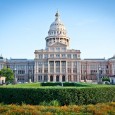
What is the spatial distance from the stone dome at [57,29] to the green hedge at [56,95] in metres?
74.4

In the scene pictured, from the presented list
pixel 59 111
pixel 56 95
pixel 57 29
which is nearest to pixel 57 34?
pixel 57 29

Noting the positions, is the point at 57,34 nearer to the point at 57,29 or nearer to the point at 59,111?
the point at 57,29

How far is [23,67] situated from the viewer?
8919 centimetres

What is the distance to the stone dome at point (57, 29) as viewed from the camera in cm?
9219

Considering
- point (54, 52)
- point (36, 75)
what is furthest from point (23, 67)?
point (54, 52)

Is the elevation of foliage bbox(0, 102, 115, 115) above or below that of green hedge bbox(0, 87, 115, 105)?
below

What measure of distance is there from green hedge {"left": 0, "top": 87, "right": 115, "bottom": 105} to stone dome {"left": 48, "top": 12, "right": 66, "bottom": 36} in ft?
244

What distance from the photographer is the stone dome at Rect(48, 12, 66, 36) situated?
302ft

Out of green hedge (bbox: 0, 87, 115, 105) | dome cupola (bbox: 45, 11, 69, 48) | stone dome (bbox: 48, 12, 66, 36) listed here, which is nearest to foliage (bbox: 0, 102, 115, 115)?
green hedge (bbox: 0, 87, 115, 105)

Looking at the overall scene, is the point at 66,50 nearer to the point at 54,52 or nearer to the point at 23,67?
the point at 54,52

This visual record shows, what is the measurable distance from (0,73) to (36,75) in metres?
21.7

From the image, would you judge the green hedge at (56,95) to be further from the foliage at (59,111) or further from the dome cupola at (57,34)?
the dome cupola at (57,34)

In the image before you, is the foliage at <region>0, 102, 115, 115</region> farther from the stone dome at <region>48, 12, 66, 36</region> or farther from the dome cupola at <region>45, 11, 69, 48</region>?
the stone dome at <region>48, 12, 66, 36</region>

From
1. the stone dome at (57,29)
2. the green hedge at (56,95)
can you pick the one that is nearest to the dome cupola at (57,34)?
the stone dome at (57,29)
